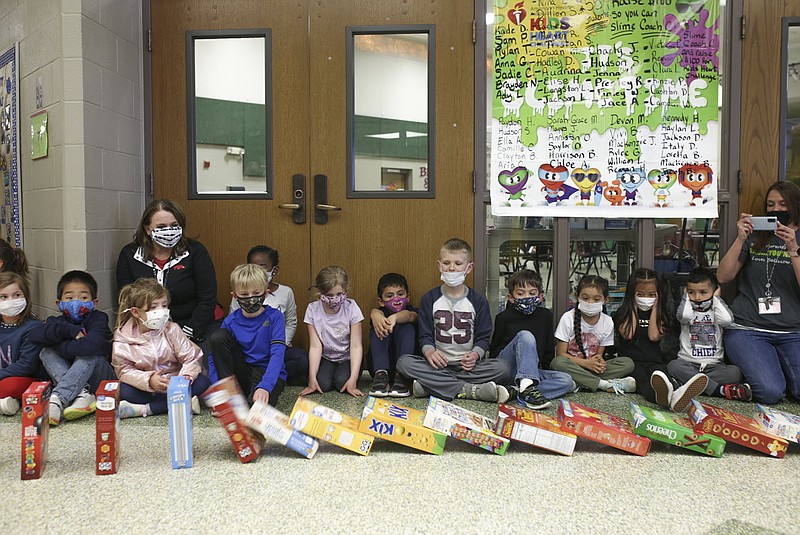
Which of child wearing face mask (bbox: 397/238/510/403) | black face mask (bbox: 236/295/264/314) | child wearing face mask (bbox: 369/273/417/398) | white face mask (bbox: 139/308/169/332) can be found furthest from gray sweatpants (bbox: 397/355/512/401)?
white face mask (bbox: 139/308/169/332)

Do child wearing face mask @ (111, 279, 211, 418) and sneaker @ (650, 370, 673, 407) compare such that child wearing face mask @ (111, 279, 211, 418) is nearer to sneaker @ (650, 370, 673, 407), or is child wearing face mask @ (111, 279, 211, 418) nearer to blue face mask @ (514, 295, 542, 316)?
blue face mask @ (514, 295, 542, 316)

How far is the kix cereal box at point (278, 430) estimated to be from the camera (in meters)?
2.29

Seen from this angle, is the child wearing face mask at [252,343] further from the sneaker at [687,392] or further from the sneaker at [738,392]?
the sneaker at [738,392]

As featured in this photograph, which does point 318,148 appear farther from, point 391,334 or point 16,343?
point 16,343

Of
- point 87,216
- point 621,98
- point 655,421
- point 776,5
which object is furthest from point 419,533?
point 776,5

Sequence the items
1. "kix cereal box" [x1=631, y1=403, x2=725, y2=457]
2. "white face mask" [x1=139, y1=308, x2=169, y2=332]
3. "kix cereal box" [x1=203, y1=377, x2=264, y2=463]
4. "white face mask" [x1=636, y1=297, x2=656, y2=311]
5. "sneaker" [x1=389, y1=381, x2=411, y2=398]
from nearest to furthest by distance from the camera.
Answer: "kix cereal box" [x1=203, y1=377, x2=264, y2=463]
"kix cereal box" [x1=631, y1=403, x2=725, y2=457]
"white face mask" [x1=139, y1=308, x2=169, y2=332]
"sneaker" [x1=389, y1=381, x2=411, y2=398]
"white face mask" [x1=636, y1=297, x2=656, y2=311]

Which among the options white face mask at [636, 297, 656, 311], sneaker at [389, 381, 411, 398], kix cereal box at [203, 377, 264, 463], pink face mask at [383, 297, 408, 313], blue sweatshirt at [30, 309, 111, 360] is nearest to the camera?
kix cereal box at [203, 377, 264, 463]

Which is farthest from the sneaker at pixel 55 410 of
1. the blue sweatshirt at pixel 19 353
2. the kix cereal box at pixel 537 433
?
the kix cereal box at pixel 537 433

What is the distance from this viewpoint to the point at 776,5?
3.44 m

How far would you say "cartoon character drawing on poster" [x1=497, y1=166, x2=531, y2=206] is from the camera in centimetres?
356

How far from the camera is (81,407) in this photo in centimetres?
279

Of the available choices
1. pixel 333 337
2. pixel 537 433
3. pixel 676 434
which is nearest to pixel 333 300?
pixel 333 337

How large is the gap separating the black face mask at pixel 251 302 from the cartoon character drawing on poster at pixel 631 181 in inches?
76.9

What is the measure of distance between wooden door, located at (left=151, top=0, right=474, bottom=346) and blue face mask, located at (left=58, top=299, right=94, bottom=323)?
80 cm
